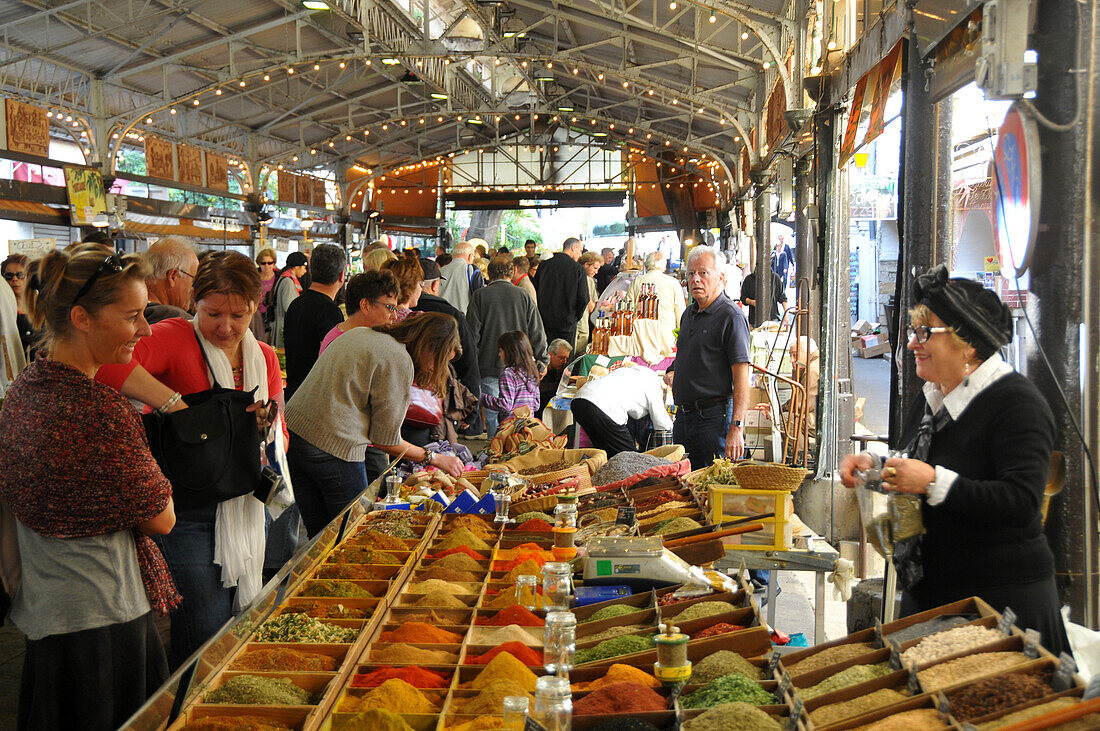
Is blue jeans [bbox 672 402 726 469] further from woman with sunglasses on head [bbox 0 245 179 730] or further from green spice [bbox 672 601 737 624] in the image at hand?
woman with sunglasses on head [bbox 0 245 179 730]

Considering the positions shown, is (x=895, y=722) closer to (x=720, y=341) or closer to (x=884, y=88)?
(x=720, y=341)

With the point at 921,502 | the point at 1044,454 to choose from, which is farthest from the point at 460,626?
the point at 1044,454

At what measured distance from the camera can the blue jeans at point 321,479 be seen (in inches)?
146

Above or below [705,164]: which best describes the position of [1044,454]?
below

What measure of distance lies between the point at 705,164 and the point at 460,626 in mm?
18983

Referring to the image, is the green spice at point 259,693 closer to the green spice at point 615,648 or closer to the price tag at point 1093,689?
the green spice at point 615,648

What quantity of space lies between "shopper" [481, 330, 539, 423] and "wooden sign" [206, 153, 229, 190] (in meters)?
12.4

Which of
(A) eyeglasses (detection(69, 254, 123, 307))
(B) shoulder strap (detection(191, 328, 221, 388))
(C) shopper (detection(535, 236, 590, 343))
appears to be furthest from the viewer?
(C) shopper (detection(535, 236, 590, 343))

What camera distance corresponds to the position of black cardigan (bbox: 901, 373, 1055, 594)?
223 cm

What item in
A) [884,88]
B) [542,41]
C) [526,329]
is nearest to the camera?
[884,88]

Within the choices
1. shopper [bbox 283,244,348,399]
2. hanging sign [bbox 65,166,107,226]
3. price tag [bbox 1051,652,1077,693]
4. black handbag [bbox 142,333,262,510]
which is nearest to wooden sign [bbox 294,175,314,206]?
hanging sign [bbox 65,166,107,226]

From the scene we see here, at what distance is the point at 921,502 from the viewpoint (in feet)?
7.90

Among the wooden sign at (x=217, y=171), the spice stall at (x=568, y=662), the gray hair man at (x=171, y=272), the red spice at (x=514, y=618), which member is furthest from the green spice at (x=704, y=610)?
the wooden sign at (x=217, y=171)

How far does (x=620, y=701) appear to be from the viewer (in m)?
1.91
